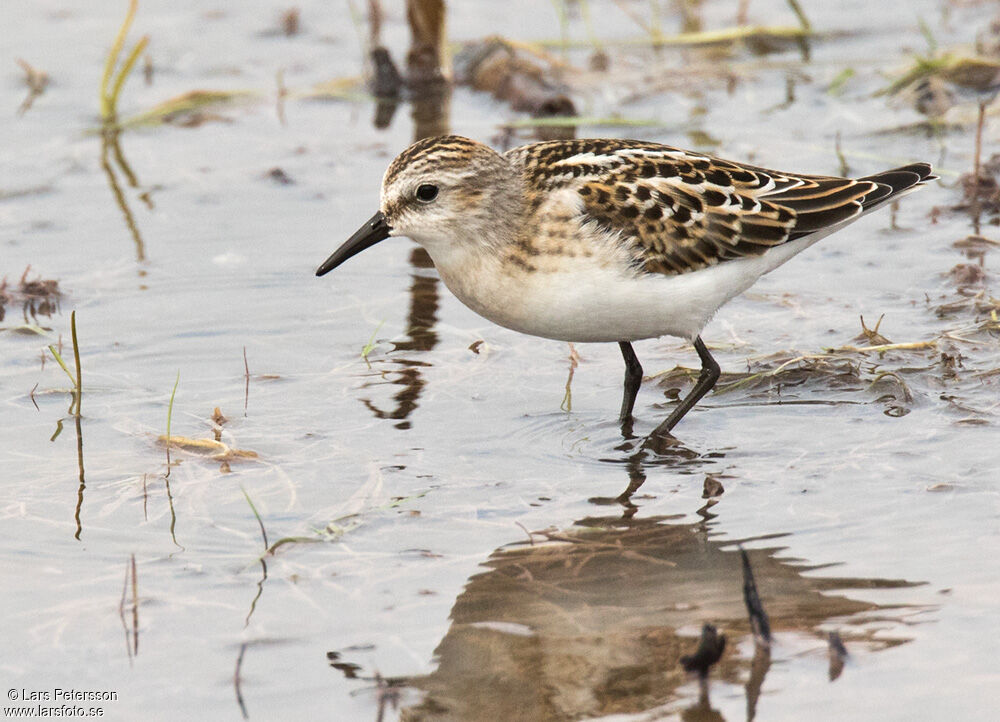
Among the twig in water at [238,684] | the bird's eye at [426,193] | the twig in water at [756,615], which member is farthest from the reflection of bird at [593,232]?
the twig in water at [238,684]

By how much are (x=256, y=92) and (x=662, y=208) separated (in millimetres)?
6076

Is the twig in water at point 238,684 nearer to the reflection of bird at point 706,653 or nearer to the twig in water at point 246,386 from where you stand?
the reflection of bird at point 706,653

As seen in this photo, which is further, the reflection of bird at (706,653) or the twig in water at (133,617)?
the twig in water at (133,617)

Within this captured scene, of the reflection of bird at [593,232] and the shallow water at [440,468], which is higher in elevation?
the reflection of bird at [593,232]

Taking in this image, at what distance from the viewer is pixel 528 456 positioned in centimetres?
634

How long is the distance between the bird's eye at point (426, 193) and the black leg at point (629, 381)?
1.18 metres

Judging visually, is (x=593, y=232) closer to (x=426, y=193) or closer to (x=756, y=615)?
(x=426, y=193)

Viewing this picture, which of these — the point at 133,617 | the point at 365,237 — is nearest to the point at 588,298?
the point at 365,237

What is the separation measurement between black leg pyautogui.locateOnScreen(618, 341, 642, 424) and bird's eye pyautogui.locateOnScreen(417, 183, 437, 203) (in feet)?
3.88

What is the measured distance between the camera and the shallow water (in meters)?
4.62

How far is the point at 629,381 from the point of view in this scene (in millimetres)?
6871

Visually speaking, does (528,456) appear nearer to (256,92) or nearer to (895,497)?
(895,497)

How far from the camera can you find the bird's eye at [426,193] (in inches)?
254

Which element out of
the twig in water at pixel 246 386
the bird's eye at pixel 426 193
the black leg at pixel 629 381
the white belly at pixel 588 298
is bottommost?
the twig in water at pixel 246 386
